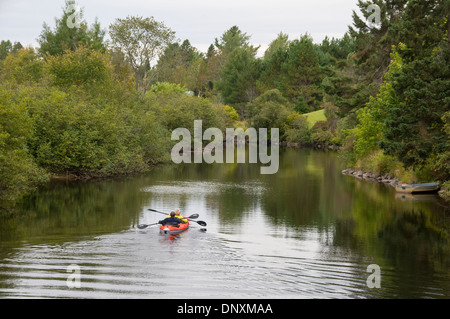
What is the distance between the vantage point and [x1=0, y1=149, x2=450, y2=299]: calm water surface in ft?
47.4

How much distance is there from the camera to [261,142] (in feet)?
304

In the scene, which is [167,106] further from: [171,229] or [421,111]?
[171,229]

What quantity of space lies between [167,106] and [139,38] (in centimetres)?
1014

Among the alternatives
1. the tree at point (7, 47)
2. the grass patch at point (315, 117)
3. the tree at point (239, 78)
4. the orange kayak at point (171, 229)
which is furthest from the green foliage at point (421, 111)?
the tree at point (7, 47)

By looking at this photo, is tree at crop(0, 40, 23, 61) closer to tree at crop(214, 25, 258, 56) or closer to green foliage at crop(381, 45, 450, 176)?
tree at crop(214, 25, 258, 56)

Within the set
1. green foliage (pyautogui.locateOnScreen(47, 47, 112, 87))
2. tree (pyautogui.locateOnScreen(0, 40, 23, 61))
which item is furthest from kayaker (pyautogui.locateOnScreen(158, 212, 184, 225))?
tree (pyautogui.locateOnScreen(0, 40, 23, 61))

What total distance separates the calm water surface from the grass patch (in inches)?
2123

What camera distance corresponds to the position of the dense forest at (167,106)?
29.6m

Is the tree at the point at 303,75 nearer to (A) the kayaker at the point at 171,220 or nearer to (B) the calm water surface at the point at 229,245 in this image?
(B) the calm water surface at the point at 229,245

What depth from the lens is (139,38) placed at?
69.9 meters

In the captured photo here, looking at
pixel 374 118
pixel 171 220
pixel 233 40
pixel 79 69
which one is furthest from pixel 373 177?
pixel 233 40

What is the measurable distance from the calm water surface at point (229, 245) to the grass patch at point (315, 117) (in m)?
53.9

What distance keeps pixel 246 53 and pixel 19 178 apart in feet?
297
